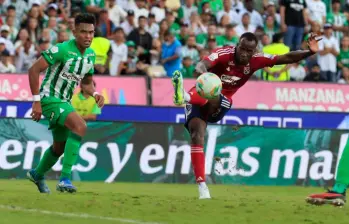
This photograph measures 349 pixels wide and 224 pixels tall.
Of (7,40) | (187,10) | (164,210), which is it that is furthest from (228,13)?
(164,210)

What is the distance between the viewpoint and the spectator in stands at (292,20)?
2641cm

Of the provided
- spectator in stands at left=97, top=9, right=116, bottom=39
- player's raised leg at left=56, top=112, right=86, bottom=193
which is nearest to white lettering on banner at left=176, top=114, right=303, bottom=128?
spectator in stands at left=97, top=9, right=116, bottom=39

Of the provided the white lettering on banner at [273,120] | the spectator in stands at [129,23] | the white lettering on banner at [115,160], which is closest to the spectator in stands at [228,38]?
the spectator in stands at [129,23]

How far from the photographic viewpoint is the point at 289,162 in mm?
19422

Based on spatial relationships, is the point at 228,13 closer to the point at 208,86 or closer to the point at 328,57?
the point at 328,57

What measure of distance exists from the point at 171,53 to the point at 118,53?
4.32ft

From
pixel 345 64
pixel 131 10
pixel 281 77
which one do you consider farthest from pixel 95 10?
pixel 345 64

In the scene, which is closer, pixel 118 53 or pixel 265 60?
pixel 265 60

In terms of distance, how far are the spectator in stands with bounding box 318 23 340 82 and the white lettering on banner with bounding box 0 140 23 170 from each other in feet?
35.1

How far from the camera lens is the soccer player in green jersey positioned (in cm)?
1303

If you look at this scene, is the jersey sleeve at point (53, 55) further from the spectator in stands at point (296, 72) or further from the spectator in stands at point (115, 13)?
the spectator in stands at point (296, 72)

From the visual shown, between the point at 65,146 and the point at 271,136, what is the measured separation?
23.3 feet

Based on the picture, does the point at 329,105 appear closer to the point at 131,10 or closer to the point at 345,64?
the point at 345,64

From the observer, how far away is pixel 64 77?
13203 millimetres
